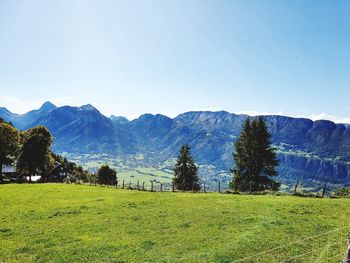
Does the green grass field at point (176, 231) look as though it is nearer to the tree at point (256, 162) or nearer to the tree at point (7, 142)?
the tree at point (256, 162)

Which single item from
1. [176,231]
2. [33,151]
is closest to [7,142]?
[33,151]

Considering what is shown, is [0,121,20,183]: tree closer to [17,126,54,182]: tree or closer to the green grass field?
[17,126,54,182]: tree

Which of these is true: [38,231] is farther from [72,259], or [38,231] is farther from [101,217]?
[72,259]

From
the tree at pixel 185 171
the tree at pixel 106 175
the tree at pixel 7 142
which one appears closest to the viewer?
the tree at pixel 7 142

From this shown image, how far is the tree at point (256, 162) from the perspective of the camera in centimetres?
7456

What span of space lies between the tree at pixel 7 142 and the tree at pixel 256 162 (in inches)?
2542

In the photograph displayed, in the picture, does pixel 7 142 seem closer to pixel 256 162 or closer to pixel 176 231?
pixel 256 162

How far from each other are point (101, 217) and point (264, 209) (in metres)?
18.6

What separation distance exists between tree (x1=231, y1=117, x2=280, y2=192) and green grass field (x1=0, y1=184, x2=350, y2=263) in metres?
31.8


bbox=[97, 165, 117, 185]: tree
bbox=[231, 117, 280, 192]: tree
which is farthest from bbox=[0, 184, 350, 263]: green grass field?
bbox=[97, 165, 117, 185]: tree

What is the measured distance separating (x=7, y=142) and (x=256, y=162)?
69.9 metres

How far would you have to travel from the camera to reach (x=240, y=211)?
119 ft

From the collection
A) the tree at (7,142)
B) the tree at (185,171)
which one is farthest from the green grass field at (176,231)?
the tree at (7,142)

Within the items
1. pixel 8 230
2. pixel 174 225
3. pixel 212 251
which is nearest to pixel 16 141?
pixel 8 230
